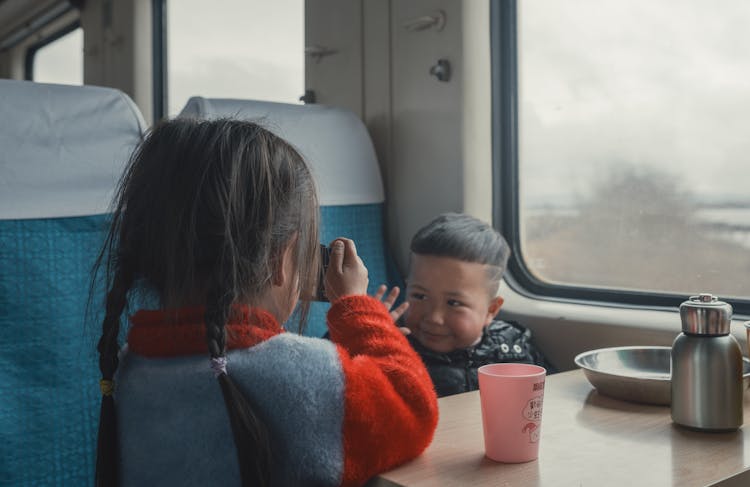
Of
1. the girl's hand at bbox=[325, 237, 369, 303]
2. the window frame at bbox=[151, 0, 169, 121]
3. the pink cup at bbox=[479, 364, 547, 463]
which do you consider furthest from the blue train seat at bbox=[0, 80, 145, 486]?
the window frame at bbox=[151, 0, 169, 121]

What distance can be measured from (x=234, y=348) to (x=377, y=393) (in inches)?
7.6

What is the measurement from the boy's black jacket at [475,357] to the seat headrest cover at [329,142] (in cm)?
56

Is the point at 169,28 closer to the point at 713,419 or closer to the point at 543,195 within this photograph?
the point at 543,195

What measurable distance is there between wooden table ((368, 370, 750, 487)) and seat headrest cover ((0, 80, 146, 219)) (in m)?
1.01

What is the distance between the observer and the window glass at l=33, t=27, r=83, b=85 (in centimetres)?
483

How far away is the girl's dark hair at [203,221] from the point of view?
0.99m

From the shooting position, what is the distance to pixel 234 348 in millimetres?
970

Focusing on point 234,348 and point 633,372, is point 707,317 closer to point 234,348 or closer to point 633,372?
point 633,372

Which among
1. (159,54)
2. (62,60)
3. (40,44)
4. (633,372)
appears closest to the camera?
(633,372)

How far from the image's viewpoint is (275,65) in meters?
3.11

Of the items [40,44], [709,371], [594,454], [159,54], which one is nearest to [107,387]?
[594,454]

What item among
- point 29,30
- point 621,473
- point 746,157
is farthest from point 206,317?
point 29,30

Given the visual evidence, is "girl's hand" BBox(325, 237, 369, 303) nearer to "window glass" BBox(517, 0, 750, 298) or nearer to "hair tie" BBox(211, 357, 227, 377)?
"hair tie" BBox(211, 357, 227, 377)

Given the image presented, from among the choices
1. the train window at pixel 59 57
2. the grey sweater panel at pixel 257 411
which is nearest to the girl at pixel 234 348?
the grey sweater panel at pixel 257 411
